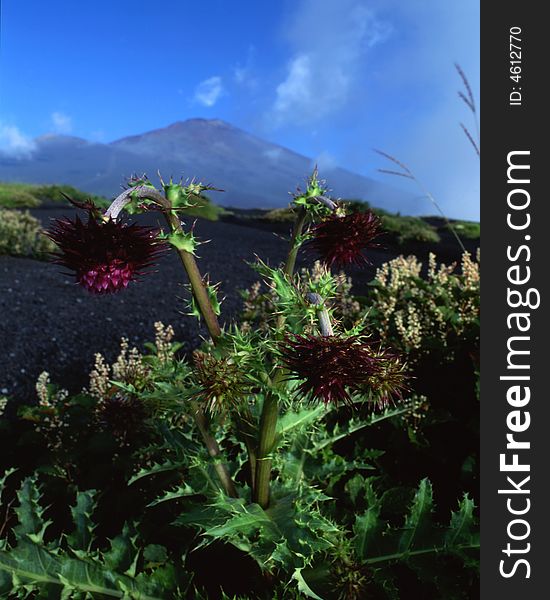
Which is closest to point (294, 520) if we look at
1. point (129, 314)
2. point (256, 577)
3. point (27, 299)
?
point (256, 577)

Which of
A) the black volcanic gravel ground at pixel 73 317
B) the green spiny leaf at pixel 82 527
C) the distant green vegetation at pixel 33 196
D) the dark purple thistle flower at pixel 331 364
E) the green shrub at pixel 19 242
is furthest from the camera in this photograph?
the distant green vegetation at pixel 33 196

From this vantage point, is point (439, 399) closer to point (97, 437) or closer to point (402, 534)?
point (402, 534)

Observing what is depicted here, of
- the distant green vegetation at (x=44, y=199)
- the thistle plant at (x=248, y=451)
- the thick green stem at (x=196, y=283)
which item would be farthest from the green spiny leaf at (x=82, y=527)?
the distant green vegetation at (x=44, y=199)

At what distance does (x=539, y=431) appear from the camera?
77.2 inches

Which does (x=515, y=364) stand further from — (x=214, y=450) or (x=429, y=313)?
(x=429, y=313)

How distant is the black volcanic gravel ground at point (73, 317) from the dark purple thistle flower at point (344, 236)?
6.60 feet

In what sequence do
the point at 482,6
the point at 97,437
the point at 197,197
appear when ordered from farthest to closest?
1. the point at 97,437
2. the point at 482,6
3. the point at 197,197

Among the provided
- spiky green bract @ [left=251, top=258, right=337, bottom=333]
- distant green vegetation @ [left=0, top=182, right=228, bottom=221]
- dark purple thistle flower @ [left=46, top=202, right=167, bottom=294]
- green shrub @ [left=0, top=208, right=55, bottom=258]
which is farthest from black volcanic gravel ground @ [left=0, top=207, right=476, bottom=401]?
distant green vegetation @ [left=0, top=182, right=228, bottom=221]

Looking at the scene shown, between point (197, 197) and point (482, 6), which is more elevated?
point (482, 6)

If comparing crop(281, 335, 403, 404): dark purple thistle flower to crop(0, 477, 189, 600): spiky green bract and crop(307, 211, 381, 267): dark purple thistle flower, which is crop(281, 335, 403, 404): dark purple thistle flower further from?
crop(0, 477, 189, 600): spiky green bract

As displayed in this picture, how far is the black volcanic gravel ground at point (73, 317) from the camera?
5172 mm

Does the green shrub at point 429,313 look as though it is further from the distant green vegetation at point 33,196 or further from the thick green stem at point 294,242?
the distant green vegetation at point 33,196

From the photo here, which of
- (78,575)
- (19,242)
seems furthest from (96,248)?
(19,242)

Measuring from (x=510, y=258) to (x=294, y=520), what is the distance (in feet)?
3.94
